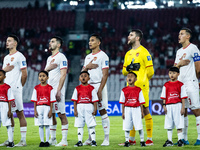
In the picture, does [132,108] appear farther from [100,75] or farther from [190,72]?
[190,72]

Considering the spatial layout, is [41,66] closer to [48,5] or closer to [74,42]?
[74,42]

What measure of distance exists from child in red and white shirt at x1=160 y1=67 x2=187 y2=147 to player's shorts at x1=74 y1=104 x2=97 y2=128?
1.55 metres

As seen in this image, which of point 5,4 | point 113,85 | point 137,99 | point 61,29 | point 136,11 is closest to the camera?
point 137,99

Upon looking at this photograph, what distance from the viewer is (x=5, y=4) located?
1284 inches

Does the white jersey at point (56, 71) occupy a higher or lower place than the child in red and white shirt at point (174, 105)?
higher

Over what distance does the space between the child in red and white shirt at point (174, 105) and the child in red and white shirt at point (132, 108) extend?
53 centimetres

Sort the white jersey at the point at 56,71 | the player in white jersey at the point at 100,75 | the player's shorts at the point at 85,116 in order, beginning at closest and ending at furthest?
the player's shorts at the point at 85,116 < the player in white jersey at the point at 100,75 < the white jersey at the point at 56,71

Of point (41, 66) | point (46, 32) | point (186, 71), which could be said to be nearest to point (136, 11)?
point (46, 32)

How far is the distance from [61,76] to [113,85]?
45.5ft

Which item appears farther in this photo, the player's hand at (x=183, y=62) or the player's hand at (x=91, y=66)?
the player's hand at (x=91, y=66)

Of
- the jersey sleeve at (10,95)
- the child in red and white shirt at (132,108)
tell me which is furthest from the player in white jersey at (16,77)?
the child in red and white shirt at (132,108)

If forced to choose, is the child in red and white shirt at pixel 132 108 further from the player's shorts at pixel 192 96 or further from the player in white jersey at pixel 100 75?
the player's shorts at pixel 192 96

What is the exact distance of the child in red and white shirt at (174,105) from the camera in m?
7.52

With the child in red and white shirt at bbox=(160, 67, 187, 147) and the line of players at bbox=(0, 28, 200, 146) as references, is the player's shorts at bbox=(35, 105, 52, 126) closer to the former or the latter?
the line of players at bbox=(0, 28, 200, 146)
